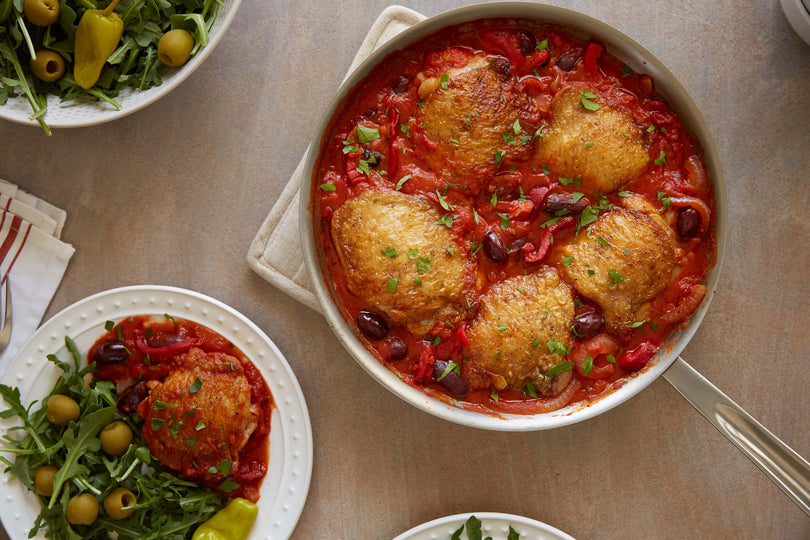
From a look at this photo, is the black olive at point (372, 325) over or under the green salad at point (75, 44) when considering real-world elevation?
under

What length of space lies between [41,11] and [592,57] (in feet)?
9.02

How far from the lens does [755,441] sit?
3205 millimetres

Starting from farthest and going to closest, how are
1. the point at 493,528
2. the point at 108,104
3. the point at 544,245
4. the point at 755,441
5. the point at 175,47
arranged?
the point at 493,528 → the point at 108,104 → the point at 175,47 → the point at 544,245 → the point at 755,441

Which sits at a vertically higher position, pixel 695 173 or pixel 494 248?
pixel 695 173

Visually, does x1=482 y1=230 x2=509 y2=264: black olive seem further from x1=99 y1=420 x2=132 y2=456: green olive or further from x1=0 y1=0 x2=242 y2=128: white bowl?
x1=99 y1=420 x2=132 y2=456: green olive

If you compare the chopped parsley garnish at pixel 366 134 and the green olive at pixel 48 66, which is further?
the green olive at pixel 48 66

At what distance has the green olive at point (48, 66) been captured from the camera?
347 cm

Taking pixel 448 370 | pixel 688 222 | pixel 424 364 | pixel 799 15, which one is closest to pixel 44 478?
pixel 424 364

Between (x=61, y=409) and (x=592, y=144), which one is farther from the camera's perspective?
(x=61, y=409)

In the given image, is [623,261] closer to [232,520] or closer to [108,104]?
[232,520]

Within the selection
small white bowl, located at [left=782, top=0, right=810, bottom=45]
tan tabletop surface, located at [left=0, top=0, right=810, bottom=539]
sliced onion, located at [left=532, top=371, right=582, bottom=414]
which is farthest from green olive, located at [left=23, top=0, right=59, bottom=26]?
small white bowl, located at [left=782, top=0, right=810, bottom=45]

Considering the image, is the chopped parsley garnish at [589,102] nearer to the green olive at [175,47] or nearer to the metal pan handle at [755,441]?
the metal pan handle at [755,441]

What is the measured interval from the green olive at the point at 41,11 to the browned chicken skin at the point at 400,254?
5.77 ft

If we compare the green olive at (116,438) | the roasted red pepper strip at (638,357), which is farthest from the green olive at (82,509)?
the roasted red pepper strip at (638,357)
